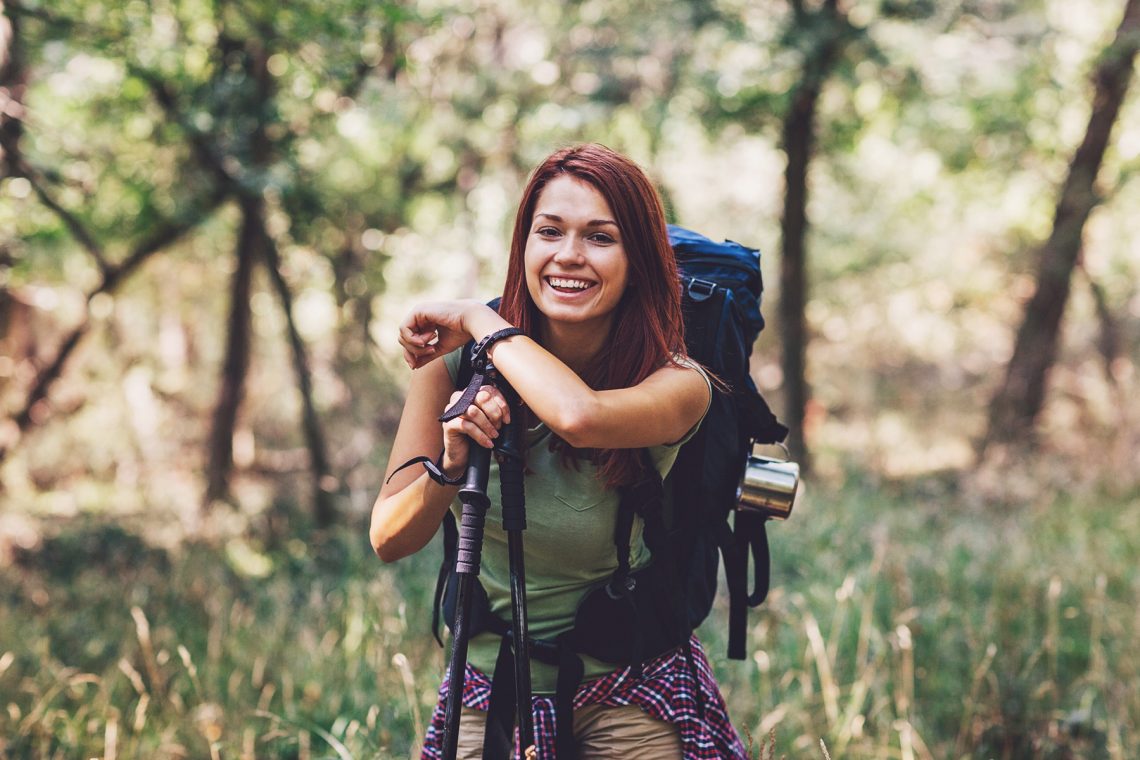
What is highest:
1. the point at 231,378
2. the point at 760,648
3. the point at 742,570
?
the point at 742,570

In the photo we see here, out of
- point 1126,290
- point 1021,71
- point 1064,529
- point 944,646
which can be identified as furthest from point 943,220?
point 944,646

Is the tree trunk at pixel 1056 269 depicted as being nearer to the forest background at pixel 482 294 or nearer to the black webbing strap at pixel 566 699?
the forest background at pixel 482 294

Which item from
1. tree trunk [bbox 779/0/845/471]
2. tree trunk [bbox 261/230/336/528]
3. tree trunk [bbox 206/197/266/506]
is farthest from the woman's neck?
tree trunk [bbox 206/197/266/506]

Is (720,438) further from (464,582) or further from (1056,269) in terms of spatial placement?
(1056,269)

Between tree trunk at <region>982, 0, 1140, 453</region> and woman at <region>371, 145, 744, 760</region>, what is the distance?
8.21m

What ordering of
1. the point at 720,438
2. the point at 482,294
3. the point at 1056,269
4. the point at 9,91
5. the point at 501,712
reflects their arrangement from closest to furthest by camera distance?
the point at 501,712 → the point at 720,438 → the point at 9,91 → the point at 1056,269 → the point at 482,294

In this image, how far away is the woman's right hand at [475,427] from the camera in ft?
5.87

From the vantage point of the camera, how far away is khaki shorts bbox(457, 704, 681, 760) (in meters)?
2.03

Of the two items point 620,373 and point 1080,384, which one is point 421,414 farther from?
point 1080,384

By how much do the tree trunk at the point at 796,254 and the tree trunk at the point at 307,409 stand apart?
14.4 feet

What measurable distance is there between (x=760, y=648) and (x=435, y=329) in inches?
120

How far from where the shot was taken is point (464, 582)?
1.75m

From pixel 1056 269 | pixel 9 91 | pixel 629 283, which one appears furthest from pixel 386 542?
pixel 1056 269

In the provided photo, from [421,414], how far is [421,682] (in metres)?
2.06
